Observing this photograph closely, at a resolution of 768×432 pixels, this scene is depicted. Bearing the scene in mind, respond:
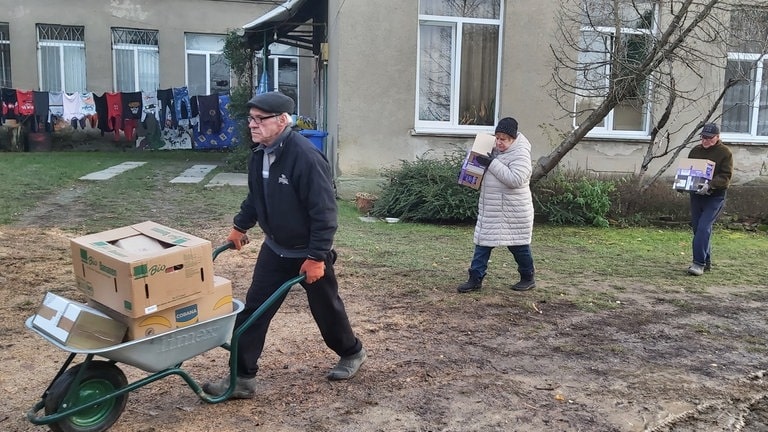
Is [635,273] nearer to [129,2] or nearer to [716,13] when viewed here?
[716,13]

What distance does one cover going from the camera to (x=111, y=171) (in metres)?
13.4

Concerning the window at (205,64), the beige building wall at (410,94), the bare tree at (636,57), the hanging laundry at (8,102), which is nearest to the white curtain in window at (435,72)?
the beige building wall at (410,94)

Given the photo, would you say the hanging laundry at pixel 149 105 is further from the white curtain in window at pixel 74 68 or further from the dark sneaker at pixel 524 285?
the dark sneaker at pixel 524 285

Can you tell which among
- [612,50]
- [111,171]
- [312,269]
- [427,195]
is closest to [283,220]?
[312,269]

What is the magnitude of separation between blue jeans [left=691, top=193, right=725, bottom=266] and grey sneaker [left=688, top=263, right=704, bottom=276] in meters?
0.03

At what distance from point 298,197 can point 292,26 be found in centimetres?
1030

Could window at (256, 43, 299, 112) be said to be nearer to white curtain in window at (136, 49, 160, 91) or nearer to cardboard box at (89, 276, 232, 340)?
white curtain in window at (136, 49, 160, 91)

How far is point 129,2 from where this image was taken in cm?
1830

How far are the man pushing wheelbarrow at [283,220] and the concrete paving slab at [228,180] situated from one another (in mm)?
8504

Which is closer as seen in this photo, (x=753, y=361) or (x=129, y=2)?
(x=753, y=361)

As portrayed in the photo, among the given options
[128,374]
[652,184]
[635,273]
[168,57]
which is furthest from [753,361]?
[168,57]

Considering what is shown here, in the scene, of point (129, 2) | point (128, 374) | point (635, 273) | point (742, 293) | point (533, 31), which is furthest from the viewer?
point (129, 2)

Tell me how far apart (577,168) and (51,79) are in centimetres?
1527

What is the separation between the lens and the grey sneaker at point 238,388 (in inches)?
140
